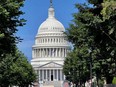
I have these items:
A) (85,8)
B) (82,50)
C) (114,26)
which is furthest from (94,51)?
(114,26)

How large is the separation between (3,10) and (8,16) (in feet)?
5.37

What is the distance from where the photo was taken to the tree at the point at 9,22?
37.5 metres

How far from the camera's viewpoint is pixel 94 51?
187 feet

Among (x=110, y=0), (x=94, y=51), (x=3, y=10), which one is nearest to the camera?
(x=110, y=0)

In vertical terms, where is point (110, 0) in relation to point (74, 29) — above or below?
below

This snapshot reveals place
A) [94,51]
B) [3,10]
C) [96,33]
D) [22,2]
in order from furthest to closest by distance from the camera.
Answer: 1. [94,51]
2. [96,33]
3. [22,2]
4. [3,10]

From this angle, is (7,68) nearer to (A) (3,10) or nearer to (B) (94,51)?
(B) (94,51)

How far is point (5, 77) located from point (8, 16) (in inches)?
1762

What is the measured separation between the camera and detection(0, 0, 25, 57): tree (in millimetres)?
37484

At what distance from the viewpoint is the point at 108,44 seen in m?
43.8

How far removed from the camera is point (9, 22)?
39.2 metres

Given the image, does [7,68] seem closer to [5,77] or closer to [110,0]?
[5,77]

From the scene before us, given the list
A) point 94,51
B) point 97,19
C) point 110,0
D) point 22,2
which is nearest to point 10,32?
point 22,2

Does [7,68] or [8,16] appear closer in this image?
[8,16]
